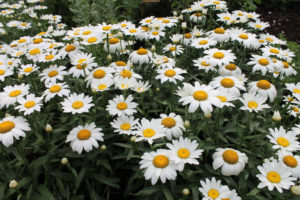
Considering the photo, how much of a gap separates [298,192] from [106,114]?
73.7 inches

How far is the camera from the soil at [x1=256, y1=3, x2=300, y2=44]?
6775 mm

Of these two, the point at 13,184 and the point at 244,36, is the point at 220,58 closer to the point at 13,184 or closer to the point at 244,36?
the point at 244,36

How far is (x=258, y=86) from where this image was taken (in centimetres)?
256

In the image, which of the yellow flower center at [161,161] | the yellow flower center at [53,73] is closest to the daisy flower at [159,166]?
the yellow flower center at [161,161]

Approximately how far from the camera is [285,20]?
7.51 metres

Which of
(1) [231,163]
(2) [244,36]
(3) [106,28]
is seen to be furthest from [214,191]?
(3) [106,28]

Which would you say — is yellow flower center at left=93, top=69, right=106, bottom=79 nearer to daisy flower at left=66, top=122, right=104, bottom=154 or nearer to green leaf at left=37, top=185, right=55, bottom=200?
daisy flower at left=66, top=122, right=104, bottom=154

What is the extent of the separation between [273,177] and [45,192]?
2032 millimetres

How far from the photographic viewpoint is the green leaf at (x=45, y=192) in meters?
2.23

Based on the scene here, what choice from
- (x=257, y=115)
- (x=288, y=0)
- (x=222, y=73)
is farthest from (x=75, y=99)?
(x=288, y=0)

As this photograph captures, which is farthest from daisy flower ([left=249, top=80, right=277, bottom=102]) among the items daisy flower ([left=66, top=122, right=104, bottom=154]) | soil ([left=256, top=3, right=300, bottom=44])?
soil ([left=256, top=3, right=300, bottom=44])

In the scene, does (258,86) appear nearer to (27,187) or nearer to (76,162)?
(76,162)

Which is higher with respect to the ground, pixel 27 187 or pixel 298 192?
pixel 298 192

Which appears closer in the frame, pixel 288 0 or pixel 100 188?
pixel 100 188
